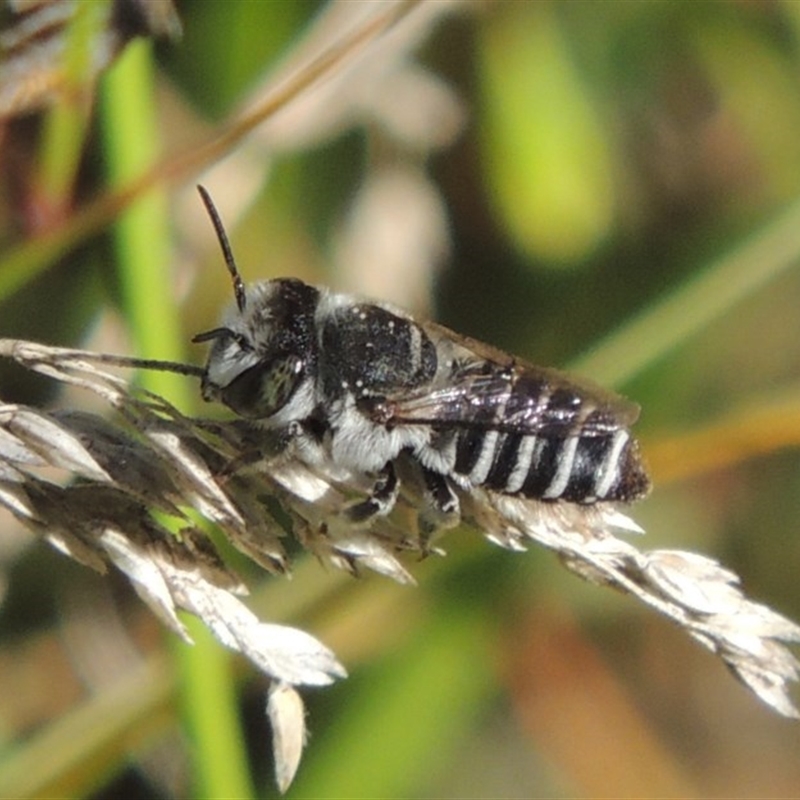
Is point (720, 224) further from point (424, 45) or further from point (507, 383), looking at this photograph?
point (507, 383)

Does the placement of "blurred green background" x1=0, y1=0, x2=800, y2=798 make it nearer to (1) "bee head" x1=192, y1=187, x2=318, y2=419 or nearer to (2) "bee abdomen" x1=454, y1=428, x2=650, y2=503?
(1) "bee head" x1=192, y1=187, x2=318, y2=419

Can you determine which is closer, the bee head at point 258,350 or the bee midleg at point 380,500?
the bee midleg at point 380,500

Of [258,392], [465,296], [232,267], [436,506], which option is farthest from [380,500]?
[465,296]

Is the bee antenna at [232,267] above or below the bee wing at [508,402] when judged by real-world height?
above

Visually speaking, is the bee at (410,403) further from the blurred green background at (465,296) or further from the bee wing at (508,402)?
the blurred green background at (465,296)

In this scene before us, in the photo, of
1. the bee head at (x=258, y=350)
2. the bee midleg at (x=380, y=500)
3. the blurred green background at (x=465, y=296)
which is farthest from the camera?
the blurred green background at (x=465, y=296)

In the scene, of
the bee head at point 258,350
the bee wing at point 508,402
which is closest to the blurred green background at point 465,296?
the bee head at point 258,350

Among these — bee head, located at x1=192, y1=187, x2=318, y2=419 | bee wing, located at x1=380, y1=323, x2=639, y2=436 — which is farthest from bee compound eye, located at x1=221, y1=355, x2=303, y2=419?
bee wing, located at x1=380, y1=323, x2=639, y2=436

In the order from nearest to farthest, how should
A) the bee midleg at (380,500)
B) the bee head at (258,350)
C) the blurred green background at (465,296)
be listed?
the bee midleg at (380,500) → the bee head at (258,350) → the blurred green background at (465,296)

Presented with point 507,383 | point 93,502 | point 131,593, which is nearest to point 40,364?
point 93,502

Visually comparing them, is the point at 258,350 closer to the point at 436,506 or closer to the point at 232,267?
the point at 232,267
